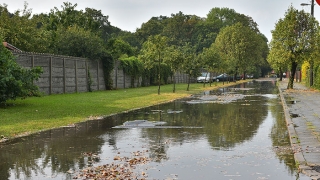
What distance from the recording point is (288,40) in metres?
37.3

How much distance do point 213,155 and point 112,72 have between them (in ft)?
99.0

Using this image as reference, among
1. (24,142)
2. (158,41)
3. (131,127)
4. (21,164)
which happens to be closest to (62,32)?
(158,41)

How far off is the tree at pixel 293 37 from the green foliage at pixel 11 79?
2462 centimetres

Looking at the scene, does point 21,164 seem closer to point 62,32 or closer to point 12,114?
point 12,114

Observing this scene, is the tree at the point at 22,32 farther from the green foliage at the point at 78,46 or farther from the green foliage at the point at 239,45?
the green foliage at the point at 239,45

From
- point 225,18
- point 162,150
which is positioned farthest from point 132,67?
point 225,18

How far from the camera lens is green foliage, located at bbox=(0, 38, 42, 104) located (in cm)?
1781

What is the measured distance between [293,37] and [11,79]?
26.7m

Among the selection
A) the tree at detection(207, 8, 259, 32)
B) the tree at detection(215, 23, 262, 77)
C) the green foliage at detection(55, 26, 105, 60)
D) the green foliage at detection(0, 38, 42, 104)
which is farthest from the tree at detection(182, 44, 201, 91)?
the tree at detection(207, 8, 259, 32)

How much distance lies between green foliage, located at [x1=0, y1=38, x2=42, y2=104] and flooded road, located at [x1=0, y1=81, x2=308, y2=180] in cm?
485

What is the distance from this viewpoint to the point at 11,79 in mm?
17797

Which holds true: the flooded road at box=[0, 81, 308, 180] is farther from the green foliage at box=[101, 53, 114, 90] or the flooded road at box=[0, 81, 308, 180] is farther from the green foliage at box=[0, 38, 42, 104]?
the green foliage at box=[101, 53, 114, 90]

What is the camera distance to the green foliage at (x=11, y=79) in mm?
17812

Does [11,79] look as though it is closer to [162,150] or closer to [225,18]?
[162,150]
